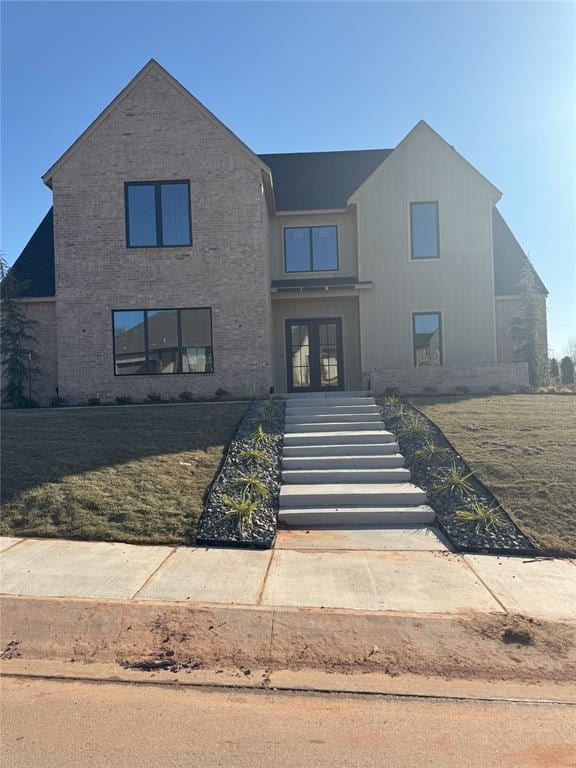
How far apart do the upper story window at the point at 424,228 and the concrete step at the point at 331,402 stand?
6.32 meters

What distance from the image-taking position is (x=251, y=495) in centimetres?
786

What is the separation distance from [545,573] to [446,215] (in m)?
13.6

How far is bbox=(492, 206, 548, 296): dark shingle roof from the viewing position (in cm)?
1828

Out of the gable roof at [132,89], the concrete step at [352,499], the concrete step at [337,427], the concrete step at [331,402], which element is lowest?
the concrete step at [352,499]

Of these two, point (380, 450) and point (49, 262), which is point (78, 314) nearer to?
point (49, 262)

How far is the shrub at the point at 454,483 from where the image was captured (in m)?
7.91

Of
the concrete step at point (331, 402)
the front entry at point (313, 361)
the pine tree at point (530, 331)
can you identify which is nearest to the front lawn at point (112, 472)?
the concrete step at point (331, 402)

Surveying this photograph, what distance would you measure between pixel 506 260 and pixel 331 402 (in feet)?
34.3

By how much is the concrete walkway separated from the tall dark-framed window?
10.4 meters

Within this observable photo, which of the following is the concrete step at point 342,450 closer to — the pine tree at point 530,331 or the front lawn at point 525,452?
the front lawn at point 525,452

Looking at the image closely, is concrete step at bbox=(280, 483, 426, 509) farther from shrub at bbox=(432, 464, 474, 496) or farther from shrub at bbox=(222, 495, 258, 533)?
shrub at bbox=(222, 495, 258, 533)

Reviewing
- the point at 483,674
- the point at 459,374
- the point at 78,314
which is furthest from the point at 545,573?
the point at 78,314

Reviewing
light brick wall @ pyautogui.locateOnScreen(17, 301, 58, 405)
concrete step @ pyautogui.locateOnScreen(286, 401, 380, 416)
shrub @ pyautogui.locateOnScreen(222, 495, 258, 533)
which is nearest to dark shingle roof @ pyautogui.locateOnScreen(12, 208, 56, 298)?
light brick wall @ pyautogui.locateOnScreen(17, 301, 58, 405)

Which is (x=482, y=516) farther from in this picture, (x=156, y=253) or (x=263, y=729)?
(x=156, y=253)
